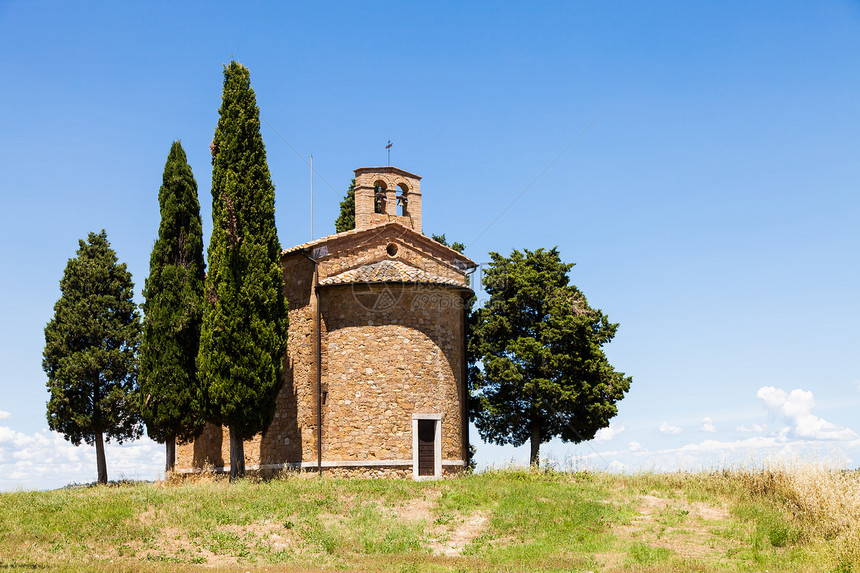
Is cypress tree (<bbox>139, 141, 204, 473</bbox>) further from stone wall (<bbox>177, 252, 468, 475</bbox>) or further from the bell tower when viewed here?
the bell tower

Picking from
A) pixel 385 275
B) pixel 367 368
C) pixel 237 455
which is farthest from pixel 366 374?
pixel 237 455

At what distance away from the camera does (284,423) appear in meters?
27.0

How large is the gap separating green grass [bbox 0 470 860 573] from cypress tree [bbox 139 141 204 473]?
136 inches

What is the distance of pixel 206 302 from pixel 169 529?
8.53 meters

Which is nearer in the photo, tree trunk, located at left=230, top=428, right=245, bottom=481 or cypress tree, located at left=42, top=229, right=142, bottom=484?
tree trunk, located at left=230, top=428, right=245, bottom=481

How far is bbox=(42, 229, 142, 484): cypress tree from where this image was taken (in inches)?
1195

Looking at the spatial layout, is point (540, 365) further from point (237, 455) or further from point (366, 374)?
point (237, 455)

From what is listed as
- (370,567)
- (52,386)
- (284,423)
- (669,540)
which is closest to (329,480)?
(284,423)

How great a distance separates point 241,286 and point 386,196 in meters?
7.21

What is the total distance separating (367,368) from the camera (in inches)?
1027

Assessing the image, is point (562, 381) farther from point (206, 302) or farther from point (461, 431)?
point (206, 302)

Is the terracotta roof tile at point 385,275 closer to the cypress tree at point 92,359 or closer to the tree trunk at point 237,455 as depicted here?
the tree trunk at point 237,455

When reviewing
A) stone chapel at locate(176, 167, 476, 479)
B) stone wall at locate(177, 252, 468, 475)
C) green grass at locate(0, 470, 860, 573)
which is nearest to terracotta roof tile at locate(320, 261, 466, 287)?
stone chapel at locate(176, 167, 476, 479)

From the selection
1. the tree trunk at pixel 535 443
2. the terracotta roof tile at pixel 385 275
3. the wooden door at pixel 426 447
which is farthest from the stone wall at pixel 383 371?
Result: the tree trunk at pixel 535 443
